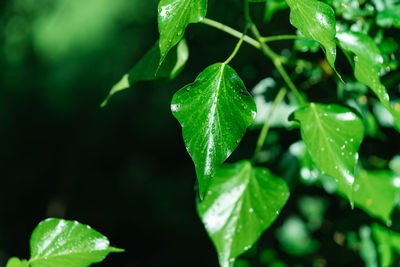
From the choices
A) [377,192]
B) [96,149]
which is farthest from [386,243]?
[96,149]

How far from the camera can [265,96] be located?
114 cm

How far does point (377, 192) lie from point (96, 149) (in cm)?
303

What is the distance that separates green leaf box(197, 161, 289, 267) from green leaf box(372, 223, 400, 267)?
0.45 metres

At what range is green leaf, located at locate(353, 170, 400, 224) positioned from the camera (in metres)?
0.97

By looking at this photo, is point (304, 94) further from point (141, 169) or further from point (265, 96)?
point (141, 169)

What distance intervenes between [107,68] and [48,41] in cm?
128

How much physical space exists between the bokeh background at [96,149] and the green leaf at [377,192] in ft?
2.50

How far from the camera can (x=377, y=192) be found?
0.99 m

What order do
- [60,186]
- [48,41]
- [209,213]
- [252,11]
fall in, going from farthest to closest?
1. [48,41]
2. [60,186]
3. [252,11]
4. [209,213]

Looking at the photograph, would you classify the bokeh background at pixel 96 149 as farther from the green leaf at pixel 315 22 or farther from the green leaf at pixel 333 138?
the green leaf at pixel 315 22

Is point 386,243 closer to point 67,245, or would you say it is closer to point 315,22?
point 315,22

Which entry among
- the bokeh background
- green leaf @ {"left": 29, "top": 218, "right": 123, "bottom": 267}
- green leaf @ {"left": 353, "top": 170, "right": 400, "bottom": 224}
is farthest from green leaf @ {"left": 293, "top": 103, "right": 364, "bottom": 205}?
the bokeh background

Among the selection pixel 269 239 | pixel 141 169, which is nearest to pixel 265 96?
pixel 269 239

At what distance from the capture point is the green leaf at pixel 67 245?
28.3 inches
